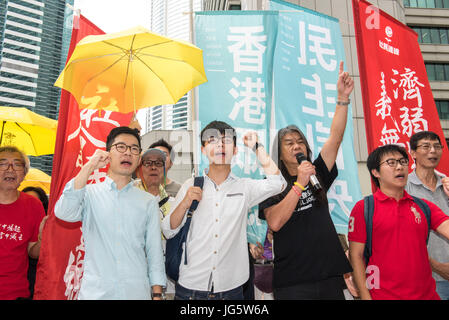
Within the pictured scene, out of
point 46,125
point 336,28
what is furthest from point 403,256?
point 46,125

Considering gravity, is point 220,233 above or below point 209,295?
above

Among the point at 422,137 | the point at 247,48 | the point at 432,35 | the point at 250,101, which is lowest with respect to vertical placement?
the point at 422,137

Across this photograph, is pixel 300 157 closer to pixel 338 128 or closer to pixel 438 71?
pixel 338 128

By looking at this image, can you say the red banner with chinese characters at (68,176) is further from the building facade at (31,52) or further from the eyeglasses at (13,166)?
the building facade at (31,52)

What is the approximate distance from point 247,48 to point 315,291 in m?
2.96

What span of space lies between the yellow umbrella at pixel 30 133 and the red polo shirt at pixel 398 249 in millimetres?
4551

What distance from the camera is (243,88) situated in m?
3.89

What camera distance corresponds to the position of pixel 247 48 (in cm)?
401

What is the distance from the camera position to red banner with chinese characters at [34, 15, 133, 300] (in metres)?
3.06

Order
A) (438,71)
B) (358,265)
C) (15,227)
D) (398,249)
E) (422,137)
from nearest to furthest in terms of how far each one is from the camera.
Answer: (398,249) < (358,265) < (15,227) < (422,137) < (438,71)

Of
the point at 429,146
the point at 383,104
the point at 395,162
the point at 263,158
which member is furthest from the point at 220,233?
the point at 383,104
